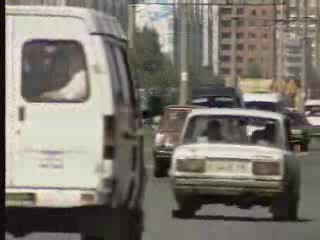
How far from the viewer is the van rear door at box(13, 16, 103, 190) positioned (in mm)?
10773

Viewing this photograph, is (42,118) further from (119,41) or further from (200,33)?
(200,33)

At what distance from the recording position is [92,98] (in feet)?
35.5

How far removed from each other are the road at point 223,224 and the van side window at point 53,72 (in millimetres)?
2749

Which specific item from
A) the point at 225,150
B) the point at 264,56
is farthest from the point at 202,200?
the point at 264,56

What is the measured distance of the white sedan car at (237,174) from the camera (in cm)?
1859

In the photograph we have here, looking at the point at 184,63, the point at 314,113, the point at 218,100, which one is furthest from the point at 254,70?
the point at 218,100

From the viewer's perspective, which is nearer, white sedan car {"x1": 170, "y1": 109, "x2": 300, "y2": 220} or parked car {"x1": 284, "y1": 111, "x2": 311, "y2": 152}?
white sedan car {"x1": 170, "y1": 109, "x2": 300, "y2": 220}

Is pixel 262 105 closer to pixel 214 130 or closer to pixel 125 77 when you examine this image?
pixel 214 130

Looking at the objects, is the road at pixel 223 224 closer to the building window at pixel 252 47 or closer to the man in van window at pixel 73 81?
the man in van window at pixel 73 81

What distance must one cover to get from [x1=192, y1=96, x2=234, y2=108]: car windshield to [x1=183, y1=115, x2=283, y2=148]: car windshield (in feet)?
Result: 67.8

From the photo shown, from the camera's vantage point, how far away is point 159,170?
30.5 meters

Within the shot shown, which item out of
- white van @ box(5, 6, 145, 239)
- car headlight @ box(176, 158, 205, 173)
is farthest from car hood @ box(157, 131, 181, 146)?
white van @ box(5, 6, 145, 239)

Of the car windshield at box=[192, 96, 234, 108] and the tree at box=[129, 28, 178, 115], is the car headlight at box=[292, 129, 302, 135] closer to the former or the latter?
the car windshield at box=[192, 96, 234, 108]

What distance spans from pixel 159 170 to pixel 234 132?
10.7m
